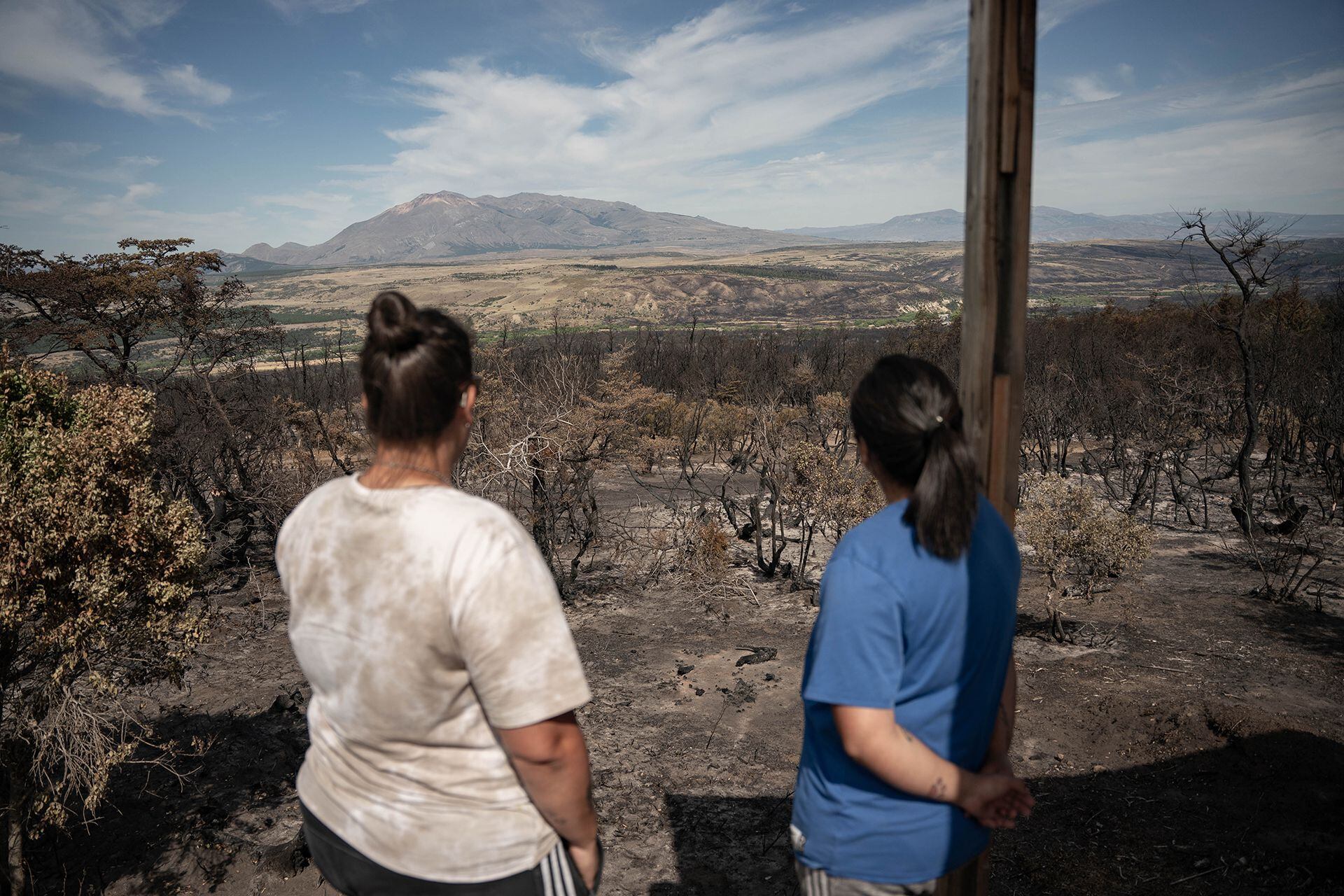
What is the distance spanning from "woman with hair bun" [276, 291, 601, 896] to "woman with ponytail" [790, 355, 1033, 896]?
20.1 inches

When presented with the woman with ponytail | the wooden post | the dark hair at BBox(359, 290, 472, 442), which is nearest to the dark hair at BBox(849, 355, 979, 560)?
the woman with ponytail

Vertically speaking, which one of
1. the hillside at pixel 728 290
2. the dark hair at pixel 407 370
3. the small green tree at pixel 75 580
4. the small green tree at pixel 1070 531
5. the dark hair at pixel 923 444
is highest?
the hillside at pixel 728 290

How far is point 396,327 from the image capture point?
1320 millimetres

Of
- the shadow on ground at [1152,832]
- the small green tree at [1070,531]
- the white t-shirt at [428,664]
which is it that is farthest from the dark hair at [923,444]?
the small green tree at [1070,531]

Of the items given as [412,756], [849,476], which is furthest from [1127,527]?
[412,756]

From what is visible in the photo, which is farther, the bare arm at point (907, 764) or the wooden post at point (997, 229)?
the wooden post at point (997, 229)

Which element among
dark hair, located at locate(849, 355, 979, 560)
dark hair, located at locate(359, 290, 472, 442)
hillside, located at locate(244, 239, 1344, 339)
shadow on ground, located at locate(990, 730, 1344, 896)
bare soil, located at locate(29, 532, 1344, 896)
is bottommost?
bare soil, located at locate(29, 532, 1344, 896)

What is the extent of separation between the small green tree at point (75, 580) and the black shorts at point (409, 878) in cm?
299

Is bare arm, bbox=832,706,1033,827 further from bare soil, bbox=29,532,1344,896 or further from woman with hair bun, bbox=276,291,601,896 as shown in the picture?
bare soil, bbox=29,532,1344,896

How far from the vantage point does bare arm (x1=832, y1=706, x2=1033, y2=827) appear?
141 centimetres

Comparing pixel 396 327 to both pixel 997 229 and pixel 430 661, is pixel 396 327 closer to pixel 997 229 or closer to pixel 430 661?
pixel 430 661

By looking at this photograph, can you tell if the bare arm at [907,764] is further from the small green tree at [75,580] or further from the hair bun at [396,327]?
the small green tree at [75,580]

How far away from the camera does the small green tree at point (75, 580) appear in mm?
3486

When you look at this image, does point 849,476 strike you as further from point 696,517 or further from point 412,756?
point 412,756
